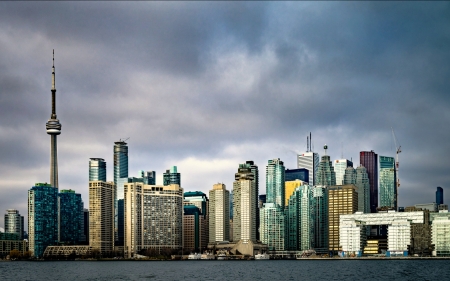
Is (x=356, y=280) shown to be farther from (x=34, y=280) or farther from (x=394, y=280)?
(x=34, y=280)

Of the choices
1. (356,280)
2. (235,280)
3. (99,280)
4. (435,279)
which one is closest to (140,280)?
(99,280)

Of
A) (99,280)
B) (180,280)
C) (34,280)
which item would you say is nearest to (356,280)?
(180,280)

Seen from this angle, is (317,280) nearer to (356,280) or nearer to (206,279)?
(356,280)

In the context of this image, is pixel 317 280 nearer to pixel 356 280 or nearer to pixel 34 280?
pixel 356 280

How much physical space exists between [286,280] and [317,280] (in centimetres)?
715

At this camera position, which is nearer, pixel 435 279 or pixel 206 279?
pixel 435 279

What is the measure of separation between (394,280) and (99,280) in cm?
6662

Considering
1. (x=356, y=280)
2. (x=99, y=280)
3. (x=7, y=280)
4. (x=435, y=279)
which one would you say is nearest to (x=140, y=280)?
(x=99, y=280)

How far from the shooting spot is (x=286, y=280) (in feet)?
481

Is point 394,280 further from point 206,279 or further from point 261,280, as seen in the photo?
point 206,279

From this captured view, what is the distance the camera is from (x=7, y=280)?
151 m

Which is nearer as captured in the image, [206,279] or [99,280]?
[99,280]

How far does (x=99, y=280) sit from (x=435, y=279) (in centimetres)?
7638

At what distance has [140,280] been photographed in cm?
14375
